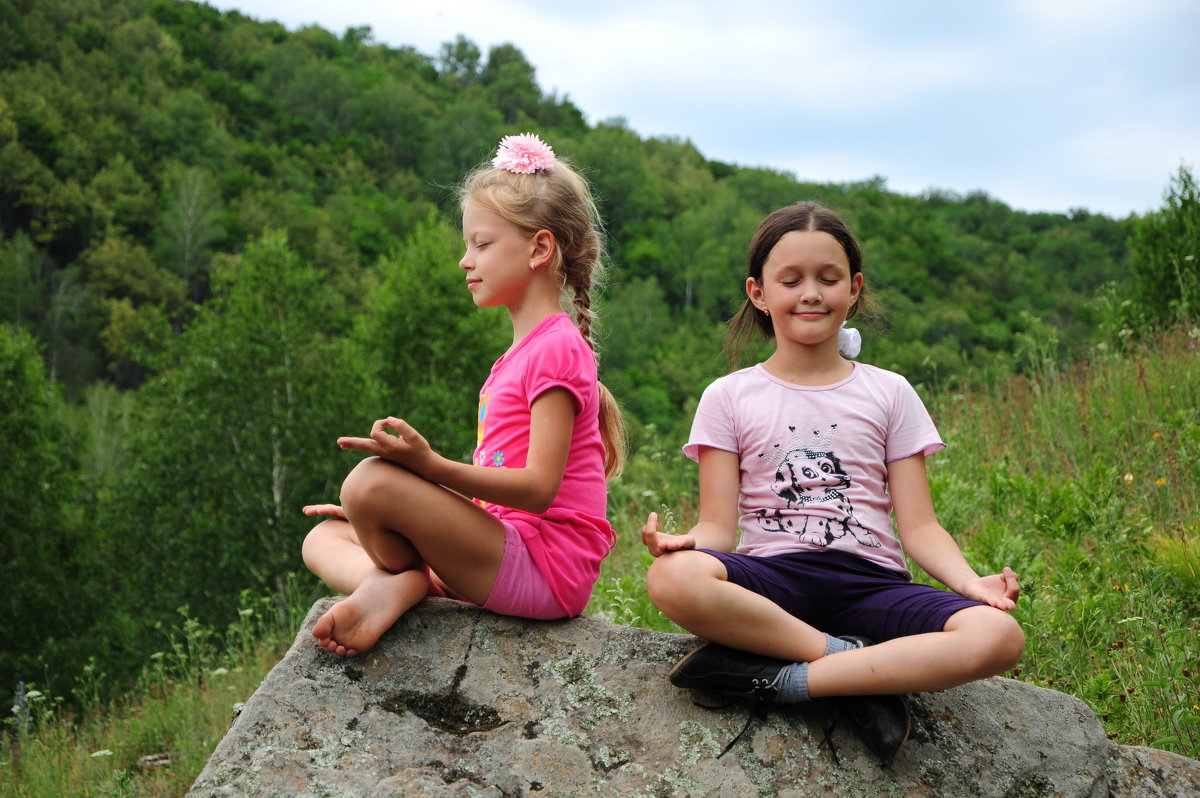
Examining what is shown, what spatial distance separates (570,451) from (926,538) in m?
1.02

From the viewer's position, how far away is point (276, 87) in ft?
264

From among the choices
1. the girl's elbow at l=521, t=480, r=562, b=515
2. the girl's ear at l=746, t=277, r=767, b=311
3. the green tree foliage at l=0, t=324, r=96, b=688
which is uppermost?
the girl's ear at l=746, t=277, r=767, b=311

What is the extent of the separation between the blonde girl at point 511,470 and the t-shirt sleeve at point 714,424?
297 millimetres

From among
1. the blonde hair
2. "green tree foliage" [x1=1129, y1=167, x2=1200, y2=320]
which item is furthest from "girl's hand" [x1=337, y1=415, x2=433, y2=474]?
"green tree foliage" [x1=1129, y1=167, x2=1200, y2=320]

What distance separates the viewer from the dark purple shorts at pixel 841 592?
2449 millimetres

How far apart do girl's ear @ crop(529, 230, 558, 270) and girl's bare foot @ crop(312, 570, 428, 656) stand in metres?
0.96

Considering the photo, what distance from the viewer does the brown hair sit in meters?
2.88

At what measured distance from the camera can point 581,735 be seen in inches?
93.7

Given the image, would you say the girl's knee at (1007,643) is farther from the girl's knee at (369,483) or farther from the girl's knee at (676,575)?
the girl's knee at (369,483)

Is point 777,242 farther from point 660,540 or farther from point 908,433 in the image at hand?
point 660,540

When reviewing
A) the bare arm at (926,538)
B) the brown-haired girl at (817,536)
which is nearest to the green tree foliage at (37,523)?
the brown-haired girl at (817,536)

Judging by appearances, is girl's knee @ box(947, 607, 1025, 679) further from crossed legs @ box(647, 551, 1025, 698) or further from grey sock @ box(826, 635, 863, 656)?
grey sock @ box(826, 635, 863, 656)

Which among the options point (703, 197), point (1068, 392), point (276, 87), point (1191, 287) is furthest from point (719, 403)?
point (276, 87)

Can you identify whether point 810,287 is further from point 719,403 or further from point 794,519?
point 794,519
